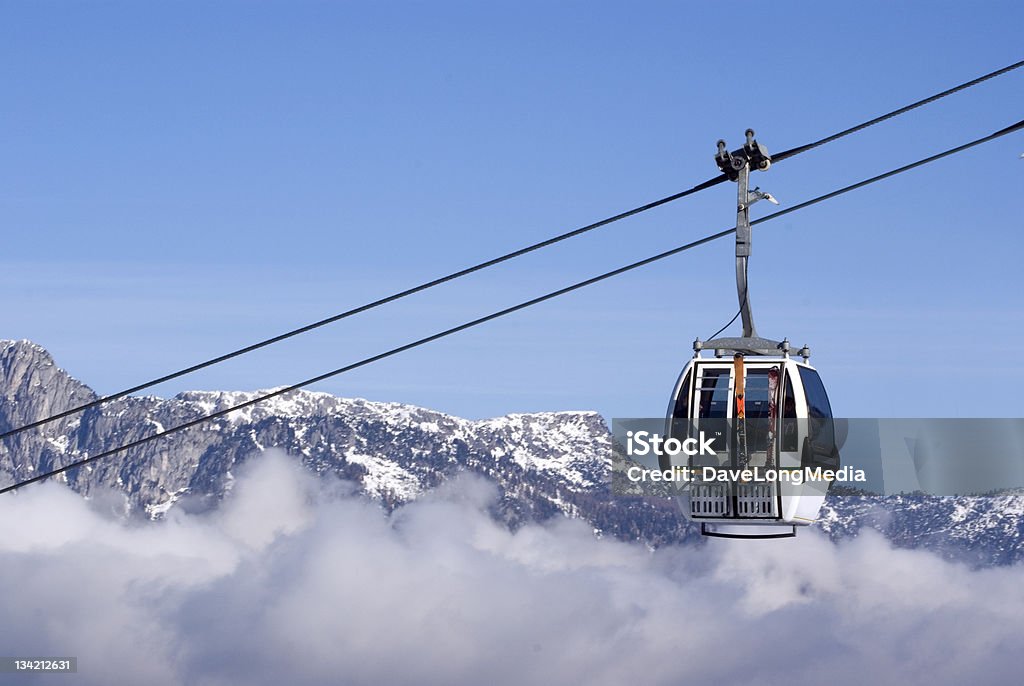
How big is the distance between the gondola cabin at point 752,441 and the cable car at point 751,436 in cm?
2

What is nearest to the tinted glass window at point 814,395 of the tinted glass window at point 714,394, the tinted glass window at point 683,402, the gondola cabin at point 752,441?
the gondola cabin at point 752,441

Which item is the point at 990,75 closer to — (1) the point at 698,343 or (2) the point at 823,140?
(2) the point at 823,140

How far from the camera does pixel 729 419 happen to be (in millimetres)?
32344

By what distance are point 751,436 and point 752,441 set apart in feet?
0.37

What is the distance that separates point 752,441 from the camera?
3206 centimetres

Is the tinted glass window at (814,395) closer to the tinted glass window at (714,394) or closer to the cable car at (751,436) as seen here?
the cable car at (751,436)

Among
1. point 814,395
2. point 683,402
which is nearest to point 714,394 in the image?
point 683,402

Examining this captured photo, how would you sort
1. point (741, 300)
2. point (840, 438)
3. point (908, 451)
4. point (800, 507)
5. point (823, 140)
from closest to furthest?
point (823, 140)
point (741, 300)
point (800, 507)
point (840, 438)
point (908, 451)

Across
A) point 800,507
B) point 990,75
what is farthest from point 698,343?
point 990,75

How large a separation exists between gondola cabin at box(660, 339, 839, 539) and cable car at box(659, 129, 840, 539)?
2cm

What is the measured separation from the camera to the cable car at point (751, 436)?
31.2 meters

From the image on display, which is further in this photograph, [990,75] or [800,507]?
[800,507]

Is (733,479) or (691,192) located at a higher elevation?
(691,192)

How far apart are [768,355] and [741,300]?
136 inches
